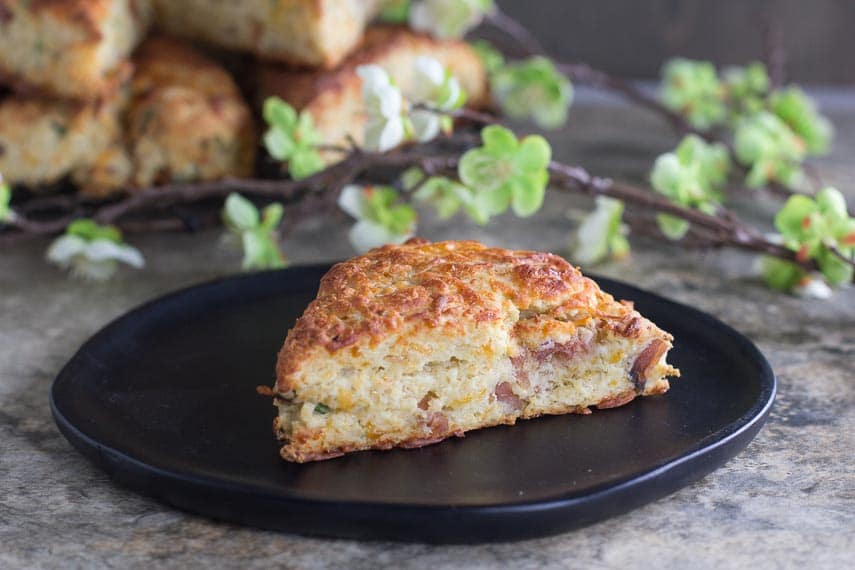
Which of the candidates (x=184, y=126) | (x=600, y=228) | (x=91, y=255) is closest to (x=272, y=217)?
(x=184, y=126)

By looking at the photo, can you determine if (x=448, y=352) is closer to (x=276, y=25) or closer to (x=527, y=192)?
(x=527, y=192)

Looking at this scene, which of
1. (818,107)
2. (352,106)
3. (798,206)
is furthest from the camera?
(818,107)

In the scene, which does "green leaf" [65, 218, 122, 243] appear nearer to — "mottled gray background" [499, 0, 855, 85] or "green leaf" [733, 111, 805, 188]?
"green leaf" [733, 111, 805, 188]

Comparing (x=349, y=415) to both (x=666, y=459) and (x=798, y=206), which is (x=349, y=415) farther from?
(x=798, y=206)

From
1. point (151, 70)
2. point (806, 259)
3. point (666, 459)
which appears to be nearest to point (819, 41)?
point (806, 259)

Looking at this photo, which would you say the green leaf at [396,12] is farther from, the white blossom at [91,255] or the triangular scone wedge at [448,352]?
the triangular scone wedge at [448,352]
